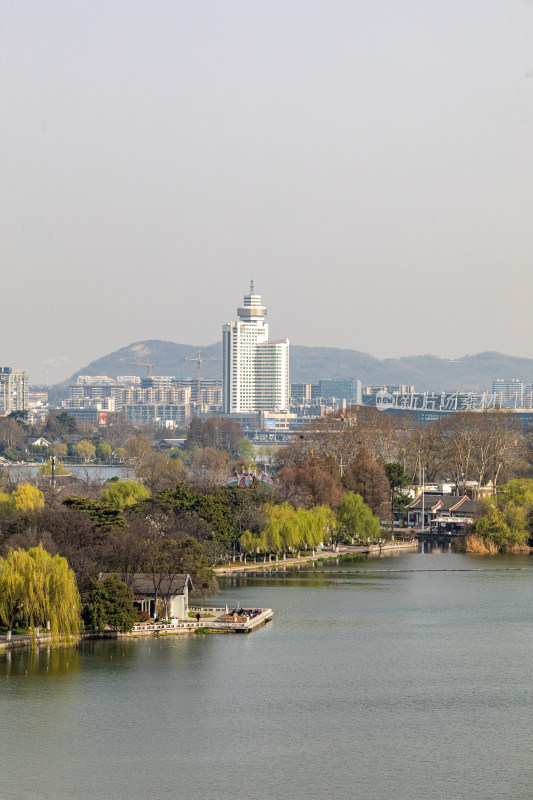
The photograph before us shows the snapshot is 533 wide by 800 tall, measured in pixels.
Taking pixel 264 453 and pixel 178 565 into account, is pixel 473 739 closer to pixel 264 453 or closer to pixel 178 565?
pixel 178 565

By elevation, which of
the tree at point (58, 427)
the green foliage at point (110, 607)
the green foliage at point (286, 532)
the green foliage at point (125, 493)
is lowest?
the green foliage at point (110, 607)

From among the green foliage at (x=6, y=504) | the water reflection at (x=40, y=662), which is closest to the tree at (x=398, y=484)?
the green foliage at (x=6, y=504)

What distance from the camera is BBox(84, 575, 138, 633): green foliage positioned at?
31.1m

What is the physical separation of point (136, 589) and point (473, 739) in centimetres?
1302

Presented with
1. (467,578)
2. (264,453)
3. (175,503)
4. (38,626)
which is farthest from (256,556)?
(264,453)

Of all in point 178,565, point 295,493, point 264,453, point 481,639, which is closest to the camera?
point 481,639

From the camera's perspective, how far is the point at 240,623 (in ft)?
107

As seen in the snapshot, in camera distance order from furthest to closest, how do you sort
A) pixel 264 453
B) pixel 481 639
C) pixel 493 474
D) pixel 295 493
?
pixel 264 453 → pixel 493 474 → pixel 295 493 → pixel 481 639

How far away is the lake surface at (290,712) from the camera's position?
66.9ft

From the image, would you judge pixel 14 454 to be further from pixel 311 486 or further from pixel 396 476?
pixel 311 486

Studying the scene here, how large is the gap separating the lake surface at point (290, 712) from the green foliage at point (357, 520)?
1932 centimetres

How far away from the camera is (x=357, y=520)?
184 ft

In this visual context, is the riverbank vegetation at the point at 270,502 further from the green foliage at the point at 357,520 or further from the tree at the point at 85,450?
the tree at the point at 85,450

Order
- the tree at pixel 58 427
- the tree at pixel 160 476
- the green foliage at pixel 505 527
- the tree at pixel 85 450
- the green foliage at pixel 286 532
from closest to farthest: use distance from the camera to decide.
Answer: the green foliage at pixel 286 532
the green foliage at pixel 505 527
the tree at pixel 160 476
the tree at pixel 85 450
the tree at pixel 58 427
